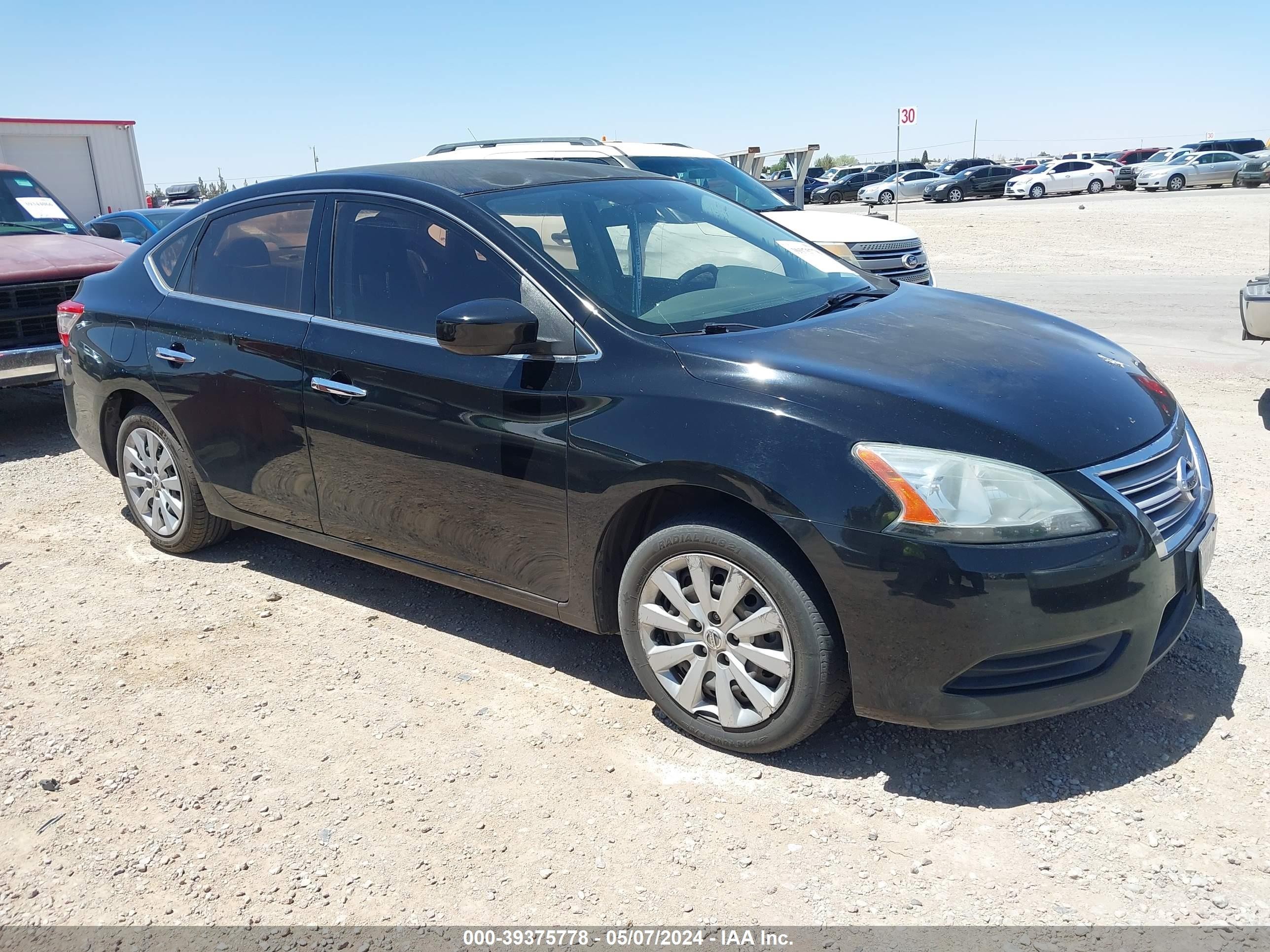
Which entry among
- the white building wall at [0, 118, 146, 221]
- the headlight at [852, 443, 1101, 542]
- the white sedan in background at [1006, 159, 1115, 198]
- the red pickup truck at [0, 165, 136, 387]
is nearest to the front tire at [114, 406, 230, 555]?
the red pickup truck at [0, 165, 136, 387]

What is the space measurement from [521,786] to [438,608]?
1.50 meters

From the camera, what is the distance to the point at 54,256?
26.2 feet

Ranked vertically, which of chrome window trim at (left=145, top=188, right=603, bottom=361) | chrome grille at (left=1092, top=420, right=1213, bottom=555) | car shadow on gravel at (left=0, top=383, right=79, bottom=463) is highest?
chrome window trim at (left=145, top=188, right=603, bottom=361)

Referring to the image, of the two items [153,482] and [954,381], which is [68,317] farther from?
[954,381]

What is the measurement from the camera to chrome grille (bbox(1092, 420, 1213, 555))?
9.84 ft

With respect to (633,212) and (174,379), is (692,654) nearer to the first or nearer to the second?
(633,212)

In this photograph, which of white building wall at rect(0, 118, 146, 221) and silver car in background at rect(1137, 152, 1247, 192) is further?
silver car in background at rect(1137, 152, 1247, 192)

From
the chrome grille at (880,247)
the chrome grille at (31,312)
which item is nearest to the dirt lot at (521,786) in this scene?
the chrome grille at (31,312)

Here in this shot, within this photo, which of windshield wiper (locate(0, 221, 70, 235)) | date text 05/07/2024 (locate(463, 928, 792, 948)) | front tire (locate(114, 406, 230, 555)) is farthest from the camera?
windshield wiper (locate(0, 221, 70, 235))

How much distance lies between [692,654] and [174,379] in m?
2.91

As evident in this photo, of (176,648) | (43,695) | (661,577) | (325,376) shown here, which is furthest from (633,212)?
(43,695)

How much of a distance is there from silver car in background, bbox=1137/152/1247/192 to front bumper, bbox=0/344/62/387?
3993cm

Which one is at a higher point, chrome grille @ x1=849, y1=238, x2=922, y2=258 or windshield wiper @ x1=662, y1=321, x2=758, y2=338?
windshield wiper @ x1=662, y1=321, x2=758, y2=338

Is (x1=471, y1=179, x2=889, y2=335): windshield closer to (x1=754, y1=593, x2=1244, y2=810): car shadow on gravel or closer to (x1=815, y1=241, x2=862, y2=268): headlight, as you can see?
(x1=754, y1=593, x2=1244, y2=810): car shadow on gravel
